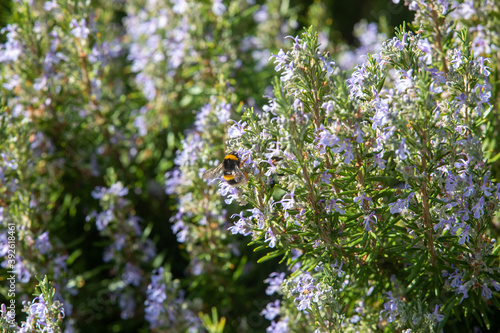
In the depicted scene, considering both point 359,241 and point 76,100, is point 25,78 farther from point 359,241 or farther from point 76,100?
point 359,241

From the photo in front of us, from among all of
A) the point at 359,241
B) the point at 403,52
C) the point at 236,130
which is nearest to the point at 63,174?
the point at 236,130

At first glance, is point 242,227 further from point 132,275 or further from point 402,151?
point 132,275

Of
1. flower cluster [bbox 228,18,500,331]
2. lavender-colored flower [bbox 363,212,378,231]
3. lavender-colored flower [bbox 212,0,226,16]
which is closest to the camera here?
flower cluster [bbox 228,18,500,331]

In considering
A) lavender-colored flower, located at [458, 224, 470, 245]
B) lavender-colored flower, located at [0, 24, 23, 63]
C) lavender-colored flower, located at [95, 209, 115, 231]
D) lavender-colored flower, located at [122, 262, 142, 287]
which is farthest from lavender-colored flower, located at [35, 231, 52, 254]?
lavender-colored flower, located at [458, 224, 470, 245]

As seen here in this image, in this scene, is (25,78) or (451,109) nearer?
(451,109)

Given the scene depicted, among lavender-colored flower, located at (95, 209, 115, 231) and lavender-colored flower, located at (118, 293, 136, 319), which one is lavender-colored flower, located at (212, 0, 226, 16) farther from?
lavender-colored flower, located at (118, 293, 136, 319)

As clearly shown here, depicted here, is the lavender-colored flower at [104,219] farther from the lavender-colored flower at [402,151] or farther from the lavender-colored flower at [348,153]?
the lavender-colored flower at [402,151]

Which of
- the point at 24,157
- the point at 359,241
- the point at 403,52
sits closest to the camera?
the point at 403,52
